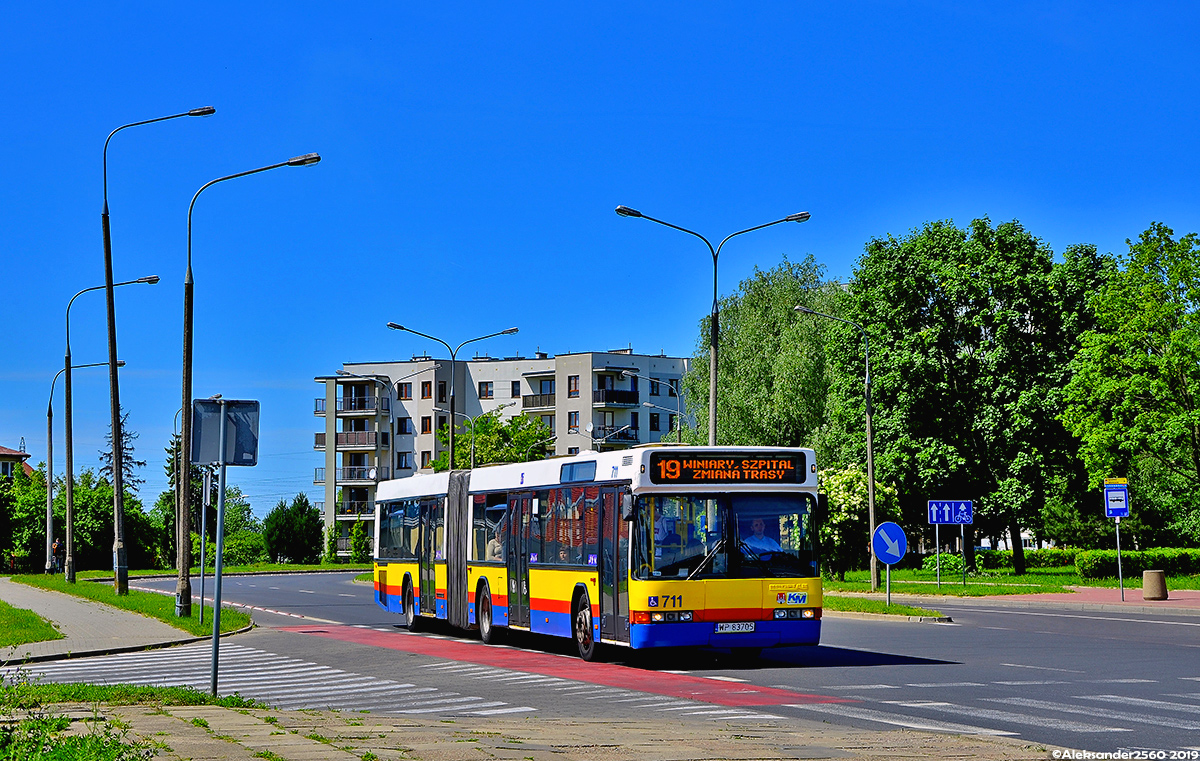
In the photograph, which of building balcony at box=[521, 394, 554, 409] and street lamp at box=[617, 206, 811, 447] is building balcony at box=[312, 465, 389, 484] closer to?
building balcony at box=[521, 394, 554, 409]

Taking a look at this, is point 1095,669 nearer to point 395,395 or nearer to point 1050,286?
point 1050,286

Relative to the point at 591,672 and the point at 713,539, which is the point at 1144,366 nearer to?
the point at 713,539

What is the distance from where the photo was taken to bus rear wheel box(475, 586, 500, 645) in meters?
23.8

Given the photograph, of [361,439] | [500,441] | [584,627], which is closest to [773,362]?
[500,441]

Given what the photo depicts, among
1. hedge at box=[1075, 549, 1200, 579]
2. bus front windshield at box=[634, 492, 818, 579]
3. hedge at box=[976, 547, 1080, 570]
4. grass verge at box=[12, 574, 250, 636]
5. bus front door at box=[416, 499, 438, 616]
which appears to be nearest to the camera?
bus front windshield at box=[634, 492, 818, 579]

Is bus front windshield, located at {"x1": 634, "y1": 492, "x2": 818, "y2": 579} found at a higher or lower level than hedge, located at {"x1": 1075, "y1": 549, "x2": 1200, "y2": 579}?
higher

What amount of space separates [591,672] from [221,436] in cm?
682

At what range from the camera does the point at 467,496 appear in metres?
25.0

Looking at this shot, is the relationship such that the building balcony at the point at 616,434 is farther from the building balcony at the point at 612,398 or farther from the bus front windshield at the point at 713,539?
the bus front windshield at the point at 713,539

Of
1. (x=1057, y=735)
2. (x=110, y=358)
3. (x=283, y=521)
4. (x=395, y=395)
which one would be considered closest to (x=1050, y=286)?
(x=110, y=358)

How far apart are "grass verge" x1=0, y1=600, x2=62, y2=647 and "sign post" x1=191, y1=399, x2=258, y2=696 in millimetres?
11178

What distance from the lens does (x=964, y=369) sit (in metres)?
54.3

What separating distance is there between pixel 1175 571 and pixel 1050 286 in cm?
1136

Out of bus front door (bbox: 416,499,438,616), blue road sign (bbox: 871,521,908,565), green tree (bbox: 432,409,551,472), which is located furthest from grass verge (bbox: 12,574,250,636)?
green tree (bbox: 432,409,551,472)
